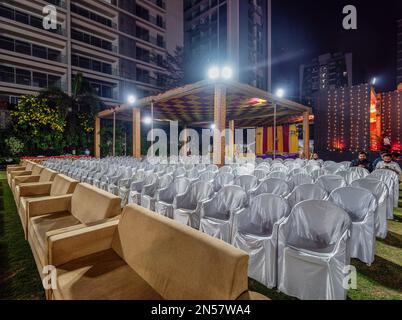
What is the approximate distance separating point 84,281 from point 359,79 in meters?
24.5

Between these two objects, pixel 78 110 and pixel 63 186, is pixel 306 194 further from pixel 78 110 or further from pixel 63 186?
pixel 78 110

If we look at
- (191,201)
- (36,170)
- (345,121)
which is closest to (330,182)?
(191,201)

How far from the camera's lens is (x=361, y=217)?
3000 mm

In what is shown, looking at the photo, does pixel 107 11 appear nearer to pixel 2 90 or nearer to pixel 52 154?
pixel 2 90

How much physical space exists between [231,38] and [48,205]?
97.1 feet

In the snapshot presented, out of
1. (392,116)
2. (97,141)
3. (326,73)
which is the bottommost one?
(97,141)

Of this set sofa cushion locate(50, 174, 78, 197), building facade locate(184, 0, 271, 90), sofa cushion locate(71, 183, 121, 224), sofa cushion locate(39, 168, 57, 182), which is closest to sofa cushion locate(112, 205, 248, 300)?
sofa cushion locate(71, 183, 121, 224)

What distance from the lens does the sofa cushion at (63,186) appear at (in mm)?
4238

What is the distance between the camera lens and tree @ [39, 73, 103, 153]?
1462cm

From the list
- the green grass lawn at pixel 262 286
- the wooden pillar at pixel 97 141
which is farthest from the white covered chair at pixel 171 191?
the wooden pillar at pixel 97 141

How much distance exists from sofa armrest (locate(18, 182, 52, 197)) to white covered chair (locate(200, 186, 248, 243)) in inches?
151

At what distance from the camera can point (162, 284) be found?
167cm

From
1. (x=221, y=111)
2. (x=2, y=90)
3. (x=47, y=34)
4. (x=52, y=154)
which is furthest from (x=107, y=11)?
(x=221, y=111)

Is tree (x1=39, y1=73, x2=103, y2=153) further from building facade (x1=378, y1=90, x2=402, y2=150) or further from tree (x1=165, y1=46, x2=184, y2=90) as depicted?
building facade (x1=378, y1=90, x2=402, y2=150)
